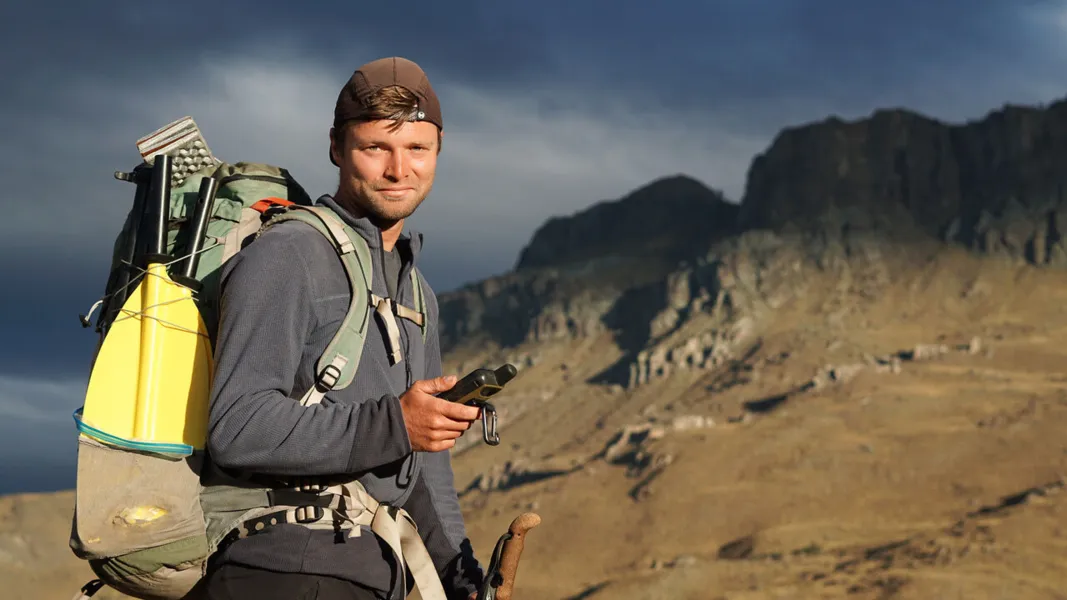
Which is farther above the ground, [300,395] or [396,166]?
[396,166]

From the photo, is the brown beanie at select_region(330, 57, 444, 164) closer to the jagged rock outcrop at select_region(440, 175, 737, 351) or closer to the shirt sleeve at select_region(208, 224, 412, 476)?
the shirt sleeve at select_region(208, 224, 412, 476)

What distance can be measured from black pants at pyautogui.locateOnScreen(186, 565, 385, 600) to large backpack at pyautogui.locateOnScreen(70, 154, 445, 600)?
54 mm

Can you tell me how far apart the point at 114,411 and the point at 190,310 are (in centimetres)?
27

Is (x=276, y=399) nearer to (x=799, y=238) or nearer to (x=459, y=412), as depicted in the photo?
(x=459, y=412)

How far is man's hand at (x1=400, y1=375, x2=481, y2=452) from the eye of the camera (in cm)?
224

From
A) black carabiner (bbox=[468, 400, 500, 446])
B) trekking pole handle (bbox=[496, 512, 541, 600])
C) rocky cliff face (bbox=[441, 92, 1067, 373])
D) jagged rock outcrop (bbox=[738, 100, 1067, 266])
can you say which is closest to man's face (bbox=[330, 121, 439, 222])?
black carabiner (bbox=[468, 400, 500, 446])

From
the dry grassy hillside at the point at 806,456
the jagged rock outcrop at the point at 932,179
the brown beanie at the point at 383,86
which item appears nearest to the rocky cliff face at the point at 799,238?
the jagged rock outcrop at the point at 932,179

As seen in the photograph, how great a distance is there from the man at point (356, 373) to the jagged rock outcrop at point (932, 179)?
60.3 metres

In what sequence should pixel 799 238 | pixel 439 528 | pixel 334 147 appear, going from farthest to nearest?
pixel 799 238 < pixel 439 528 < pixel 334 147

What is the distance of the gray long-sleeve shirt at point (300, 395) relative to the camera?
7.15 ft

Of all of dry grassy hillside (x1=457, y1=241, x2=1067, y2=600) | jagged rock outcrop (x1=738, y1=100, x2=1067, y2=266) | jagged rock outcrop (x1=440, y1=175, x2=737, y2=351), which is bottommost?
dry grassy hillside (x1=457, y1=241, x2=1067, y2=600)

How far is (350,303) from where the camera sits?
2393mm

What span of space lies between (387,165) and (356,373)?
479 millimetres

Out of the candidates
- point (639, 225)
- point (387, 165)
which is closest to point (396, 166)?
point (387, 165)
